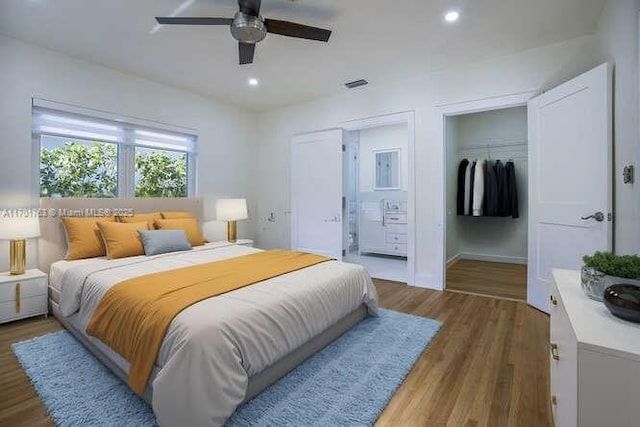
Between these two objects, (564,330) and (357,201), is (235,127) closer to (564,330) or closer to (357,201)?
(357,201)

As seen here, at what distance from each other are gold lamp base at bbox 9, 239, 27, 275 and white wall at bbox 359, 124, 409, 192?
506cm

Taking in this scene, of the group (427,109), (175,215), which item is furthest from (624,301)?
(175,215)

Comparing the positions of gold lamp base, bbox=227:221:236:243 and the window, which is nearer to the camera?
the window

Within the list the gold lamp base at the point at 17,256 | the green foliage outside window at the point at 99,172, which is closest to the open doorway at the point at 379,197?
the green foliage outside window at the point at 99,172

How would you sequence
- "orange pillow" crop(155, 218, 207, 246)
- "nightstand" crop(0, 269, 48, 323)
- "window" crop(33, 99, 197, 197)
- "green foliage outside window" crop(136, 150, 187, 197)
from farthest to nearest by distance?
"green foliage outside window" crop(136, 150, 187, 197) < "orange pillow" crop(155, 218, 207, 246) < "window" crop(33, 99, 197, 197) < "nightstand" crop(0, 269, 48, 323)

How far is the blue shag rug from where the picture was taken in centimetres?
154

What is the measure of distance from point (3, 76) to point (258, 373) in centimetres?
352

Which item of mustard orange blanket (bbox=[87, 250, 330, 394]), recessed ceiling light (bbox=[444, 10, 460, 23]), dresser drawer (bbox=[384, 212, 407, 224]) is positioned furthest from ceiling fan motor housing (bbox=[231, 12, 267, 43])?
dresser drawer (bbox=[384, 212, 407, 224])

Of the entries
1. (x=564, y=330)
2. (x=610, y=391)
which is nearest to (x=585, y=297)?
(x=564, y=330)

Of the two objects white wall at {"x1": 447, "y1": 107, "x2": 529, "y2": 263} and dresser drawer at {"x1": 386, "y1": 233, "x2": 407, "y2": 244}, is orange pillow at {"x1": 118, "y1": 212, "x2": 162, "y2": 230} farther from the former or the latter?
white wall at {"x1": 447, "y1": 107, "x2": 529, "y2": 263}

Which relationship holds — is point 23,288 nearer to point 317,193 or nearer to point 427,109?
point 317,193

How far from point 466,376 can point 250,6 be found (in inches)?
111

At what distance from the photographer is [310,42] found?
2910 millimetres

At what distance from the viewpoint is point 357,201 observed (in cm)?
632
